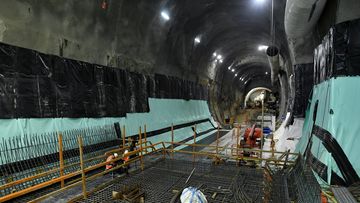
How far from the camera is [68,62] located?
5996mm

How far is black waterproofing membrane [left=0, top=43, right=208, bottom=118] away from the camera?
15.4 feet

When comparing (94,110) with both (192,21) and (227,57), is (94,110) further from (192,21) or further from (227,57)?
(227,57)

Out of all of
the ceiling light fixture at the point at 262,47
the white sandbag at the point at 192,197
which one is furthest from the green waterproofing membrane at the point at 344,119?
the ceiling light fixture at the point at 262,47

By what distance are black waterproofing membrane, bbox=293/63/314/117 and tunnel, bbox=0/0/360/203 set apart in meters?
0.03

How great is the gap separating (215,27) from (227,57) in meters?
6.72

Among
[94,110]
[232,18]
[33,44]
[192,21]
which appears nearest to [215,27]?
[232,18]

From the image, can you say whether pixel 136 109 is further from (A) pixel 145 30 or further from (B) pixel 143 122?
(A) pixel 145 30

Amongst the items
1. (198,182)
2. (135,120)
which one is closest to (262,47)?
(135,120)

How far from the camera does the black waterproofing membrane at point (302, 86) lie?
683cm

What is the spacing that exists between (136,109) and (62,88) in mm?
3168

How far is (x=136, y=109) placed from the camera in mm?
8539

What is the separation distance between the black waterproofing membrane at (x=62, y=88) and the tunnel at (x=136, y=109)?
0.03 metres

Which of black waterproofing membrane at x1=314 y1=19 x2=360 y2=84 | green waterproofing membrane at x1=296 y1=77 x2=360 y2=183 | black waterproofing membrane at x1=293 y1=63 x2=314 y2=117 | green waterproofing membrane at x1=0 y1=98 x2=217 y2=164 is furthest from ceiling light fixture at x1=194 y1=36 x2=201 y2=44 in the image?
green waterproofing membrane at x1=296 y1=77 x2=360 y2=183

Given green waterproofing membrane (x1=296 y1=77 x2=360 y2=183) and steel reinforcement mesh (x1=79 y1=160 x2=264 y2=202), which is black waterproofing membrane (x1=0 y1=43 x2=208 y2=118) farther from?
green waterproofing membrane (x1=296 y1=77 x2=360 y2=183)
